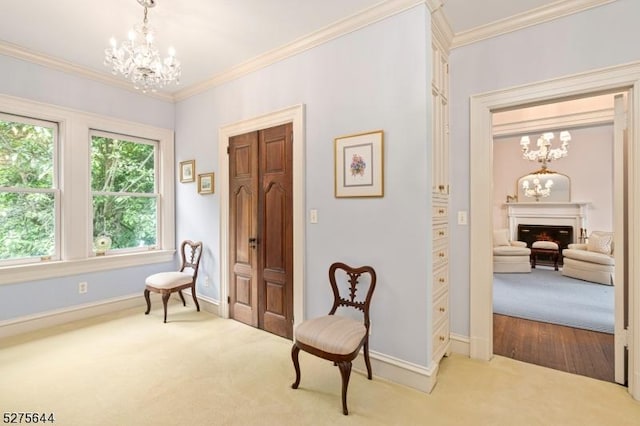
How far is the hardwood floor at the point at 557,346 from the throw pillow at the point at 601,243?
121 inches

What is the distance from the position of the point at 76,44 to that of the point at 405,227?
3526 mm

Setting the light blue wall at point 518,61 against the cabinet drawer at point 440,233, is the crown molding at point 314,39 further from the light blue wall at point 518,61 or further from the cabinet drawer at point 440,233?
the cabinet drawer at point 440,233

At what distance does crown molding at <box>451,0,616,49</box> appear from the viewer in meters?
2.21

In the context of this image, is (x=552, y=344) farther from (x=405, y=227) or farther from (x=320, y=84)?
(x=320, y=84)

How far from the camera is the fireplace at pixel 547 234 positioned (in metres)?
6.80

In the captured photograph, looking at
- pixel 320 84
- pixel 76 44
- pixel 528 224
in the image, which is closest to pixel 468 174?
pixel 320 84

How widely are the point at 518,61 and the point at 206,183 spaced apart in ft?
11.2

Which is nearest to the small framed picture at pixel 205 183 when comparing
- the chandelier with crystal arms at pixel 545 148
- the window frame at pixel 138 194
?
the window frame at pixel 138 194

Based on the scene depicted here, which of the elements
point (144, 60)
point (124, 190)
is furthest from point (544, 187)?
point (124, 190)

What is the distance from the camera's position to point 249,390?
2.13 metres

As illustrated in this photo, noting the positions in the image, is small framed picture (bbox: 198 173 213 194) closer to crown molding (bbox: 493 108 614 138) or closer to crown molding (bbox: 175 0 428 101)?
crown molding (bbox: 175 0 428 101)

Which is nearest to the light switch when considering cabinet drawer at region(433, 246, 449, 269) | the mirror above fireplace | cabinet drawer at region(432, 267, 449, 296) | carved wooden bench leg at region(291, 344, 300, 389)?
cabinet drawer at region(433, 246, 449, 269)

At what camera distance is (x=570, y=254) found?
18.4ft

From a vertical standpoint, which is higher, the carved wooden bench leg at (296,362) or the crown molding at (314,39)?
the crown molding at (314,39)
